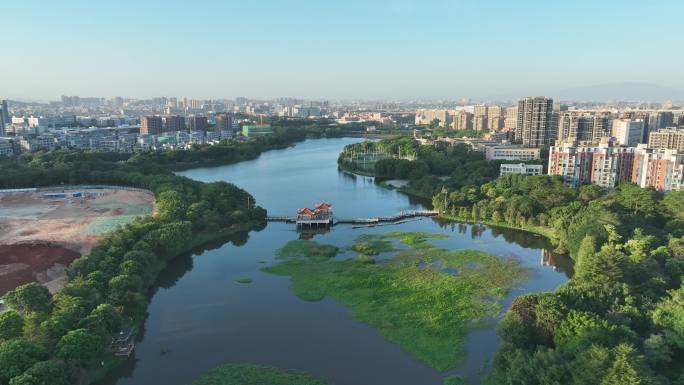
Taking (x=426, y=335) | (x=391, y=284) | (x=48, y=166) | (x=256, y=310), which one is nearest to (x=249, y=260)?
(x=256, y=310)

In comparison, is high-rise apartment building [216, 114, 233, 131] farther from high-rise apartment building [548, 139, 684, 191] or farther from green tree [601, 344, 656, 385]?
green tree [601, 344, 656, 385]

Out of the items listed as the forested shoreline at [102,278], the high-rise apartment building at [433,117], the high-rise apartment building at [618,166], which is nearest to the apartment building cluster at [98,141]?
the forested shoreline at [102,278]

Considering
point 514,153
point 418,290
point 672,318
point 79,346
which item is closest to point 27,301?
point 79,346

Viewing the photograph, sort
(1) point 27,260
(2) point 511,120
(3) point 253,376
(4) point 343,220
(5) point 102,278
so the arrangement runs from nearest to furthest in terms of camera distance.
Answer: (3) point 253,376
(5) point 102,278
(1) point 27,260
(4) point 343,220
(2) point 511,120

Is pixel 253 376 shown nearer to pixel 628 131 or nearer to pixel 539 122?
pixel 539 122

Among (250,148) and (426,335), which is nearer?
(426,335)

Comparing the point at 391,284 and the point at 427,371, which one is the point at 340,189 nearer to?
the point at 391,284
